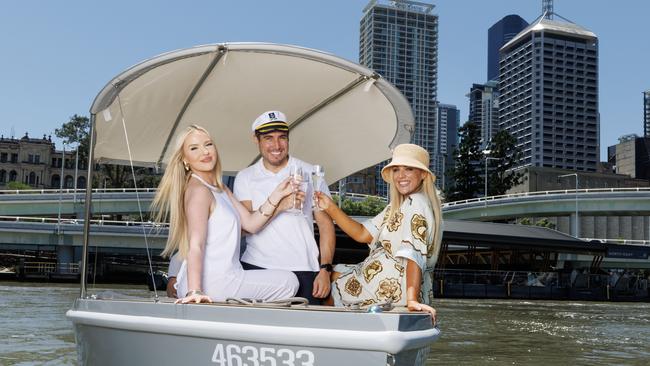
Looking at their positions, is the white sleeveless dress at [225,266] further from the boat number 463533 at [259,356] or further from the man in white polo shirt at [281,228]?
the boat number 463533 at [259,356]

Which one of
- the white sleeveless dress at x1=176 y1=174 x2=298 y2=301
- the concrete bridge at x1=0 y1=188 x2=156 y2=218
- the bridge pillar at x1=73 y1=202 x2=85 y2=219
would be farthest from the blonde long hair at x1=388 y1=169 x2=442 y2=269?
the concrete bridge at x1=0 y1=188 x2=156 y2=218

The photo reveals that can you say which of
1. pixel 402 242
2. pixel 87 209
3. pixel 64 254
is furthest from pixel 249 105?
pixel 64 254

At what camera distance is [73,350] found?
12.1 m

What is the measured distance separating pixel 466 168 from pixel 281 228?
93.0 meters

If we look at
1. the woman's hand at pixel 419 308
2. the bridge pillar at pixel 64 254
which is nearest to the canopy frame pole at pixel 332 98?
the woman's hand at pixel 419 308

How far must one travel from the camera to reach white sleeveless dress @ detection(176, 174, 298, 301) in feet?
15.5

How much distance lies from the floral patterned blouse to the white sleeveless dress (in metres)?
0.66

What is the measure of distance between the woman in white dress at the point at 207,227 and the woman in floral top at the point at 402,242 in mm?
473

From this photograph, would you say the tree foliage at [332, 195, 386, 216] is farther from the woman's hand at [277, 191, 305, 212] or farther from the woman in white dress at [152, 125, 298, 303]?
the woman in white dress at [152, 125, 298, 303]

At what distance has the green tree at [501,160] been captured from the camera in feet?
305

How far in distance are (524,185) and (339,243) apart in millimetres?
114022

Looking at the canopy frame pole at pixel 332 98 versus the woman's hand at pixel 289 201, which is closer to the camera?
the woman's hand at pixel 289 201

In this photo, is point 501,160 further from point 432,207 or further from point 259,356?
point 259,356

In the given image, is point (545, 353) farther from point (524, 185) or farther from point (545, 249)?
point (524, 185)
